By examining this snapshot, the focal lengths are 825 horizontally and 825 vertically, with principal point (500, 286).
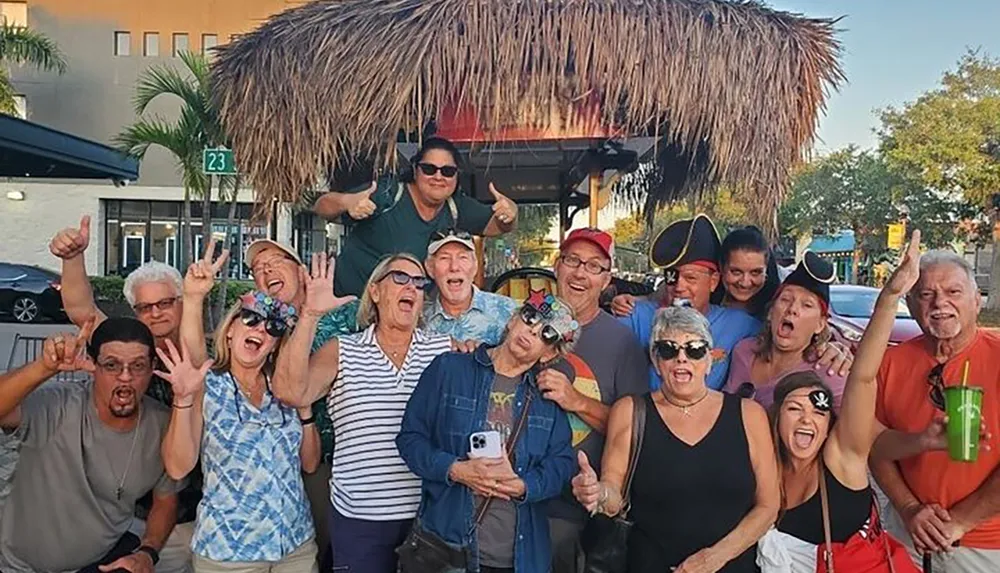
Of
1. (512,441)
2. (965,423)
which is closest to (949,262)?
(965,423)

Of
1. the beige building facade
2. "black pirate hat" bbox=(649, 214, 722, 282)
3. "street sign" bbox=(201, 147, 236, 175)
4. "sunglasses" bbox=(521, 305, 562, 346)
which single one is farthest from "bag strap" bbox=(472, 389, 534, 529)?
the beige building facade

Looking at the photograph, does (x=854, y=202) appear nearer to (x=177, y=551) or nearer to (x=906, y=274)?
(x=906, y=274)

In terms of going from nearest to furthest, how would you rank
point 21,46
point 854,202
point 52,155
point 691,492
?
point 691,492 < point 52,155 < point 21,46 < point 854,202

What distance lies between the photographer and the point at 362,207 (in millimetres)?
3969

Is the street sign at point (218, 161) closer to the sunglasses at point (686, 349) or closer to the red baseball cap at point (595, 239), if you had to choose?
the red baseball cap at point (595, 239)

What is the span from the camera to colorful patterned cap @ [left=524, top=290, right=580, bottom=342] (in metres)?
2.86

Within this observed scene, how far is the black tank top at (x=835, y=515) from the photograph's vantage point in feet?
9.21

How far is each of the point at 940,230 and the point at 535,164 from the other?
26.4m

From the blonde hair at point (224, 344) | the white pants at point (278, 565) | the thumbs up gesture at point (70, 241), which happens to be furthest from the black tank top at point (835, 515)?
the thumbs up gesture at point (70, 241)

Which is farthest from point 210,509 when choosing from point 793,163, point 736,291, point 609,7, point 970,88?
point 970,88

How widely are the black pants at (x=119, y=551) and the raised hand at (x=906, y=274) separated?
287 centimetres

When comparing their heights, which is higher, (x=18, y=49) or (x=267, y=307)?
(x=18, y=49)

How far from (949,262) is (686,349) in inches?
43.4

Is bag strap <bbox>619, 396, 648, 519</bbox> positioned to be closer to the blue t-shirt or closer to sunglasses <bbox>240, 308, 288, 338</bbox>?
the blue t-shirt
